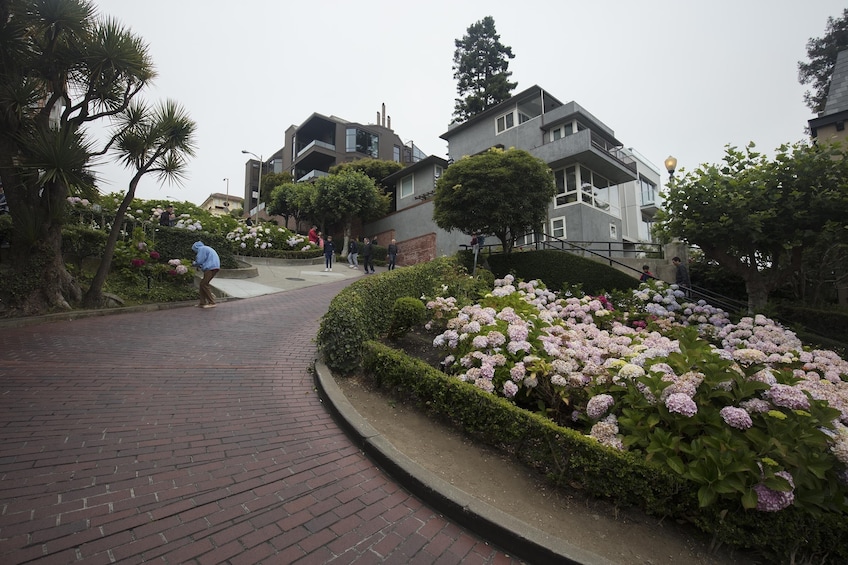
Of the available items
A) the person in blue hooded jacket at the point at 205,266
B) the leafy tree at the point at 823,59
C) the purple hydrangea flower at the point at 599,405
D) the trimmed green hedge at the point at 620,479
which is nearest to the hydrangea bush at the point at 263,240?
the person in blue hooded jacket at the point at 205,266

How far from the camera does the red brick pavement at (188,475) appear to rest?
2.17 m

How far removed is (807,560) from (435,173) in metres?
25.2

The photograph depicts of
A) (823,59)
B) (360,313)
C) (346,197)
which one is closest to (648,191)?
(823,59)

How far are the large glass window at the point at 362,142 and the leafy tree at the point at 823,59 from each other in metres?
32.6

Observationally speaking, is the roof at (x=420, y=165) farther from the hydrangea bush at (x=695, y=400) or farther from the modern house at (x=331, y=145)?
the hydrangea bush at (x=695, y=400)

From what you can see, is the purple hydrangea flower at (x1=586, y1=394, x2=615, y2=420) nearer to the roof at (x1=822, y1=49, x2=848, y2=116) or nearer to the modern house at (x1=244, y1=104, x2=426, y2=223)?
the roof at (x1=822, y1=49, x2=848, y2=116)

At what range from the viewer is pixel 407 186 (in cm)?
2825

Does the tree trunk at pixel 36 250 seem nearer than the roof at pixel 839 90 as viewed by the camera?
Yes

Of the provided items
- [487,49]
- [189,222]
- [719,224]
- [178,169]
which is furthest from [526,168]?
[487,49]

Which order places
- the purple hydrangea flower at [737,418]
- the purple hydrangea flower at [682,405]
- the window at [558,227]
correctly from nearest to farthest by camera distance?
1. the purple hydrangea flower at [737,418]
2. the purple hydrangea flower at [682,405]
3. the window at [558,227]

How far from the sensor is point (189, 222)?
16.2 metres

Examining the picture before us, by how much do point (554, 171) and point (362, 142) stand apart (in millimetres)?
24958

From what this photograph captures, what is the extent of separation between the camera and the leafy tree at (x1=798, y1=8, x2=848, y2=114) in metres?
20.4

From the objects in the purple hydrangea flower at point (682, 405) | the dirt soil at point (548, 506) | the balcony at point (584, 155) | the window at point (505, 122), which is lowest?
the dirt soil at point (548, 506)
